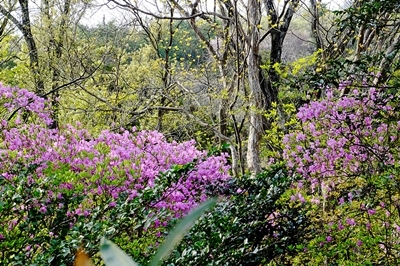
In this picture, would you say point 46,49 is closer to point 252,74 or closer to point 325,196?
point 252,74

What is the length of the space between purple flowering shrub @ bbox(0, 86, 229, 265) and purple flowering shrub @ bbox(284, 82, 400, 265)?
3.17 ft

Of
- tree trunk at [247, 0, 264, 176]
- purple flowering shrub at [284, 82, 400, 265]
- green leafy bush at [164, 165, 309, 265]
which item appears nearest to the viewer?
green leafy bush at [164, 165, 309, 265]

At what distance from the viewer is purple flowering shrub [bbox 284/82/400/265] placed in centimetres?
354

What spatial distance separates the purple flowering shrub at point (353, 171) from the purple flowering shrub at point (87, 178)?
966 mm

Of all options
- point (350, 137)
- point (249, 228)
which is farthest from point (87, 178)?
point (350, 137)

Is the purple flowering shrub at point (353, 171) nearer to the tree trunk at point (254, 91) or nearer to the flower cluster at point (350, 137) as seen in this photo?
the flower cluster at point (350, 137)

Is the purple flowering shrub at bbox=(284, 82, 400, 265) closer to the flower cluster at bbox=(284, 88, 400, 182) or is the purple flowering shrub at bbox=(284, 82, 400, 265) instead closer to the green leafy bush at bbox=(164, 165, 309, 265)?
the flower cluster at bbox=(284, 88, 400, 182)

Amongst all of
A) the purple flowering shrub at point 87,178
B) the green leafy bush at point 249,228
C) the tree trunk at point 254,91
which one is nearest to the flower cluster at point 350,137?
the green leafy bush at point 249,228

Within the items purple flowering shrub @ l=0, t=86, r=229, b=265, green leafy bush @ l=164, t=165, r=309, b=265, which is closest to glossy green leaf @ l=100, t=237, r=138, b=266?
green leafy bush @ l=164, t=165, r=309, b=265

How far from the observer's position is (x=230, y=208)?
10.4 ft

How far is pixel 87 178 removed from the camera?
3.87m

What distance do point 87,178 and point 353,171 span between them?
2.51 metres

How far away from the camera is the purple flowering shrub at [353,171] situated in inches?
139

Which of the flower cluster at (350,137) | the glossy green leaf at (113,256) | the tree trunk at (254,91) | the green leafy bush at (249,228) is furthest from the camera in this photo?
the tree trunk at (254,91)
